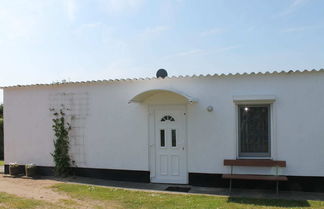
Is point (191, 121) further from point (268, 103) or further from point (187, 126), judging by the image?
point (268, 103)

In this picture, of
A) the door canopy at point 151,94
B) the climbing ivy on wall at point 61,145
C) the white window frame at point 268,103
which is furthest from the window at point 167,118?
the climbing ivy on wall at point 61,145

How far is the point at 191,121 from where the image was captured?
9.25 meters

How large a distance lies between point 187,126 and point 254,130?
1.95 meters

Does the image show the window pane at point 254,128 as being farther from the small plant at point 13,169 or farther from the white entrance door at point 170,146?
the small plant at point 13,169

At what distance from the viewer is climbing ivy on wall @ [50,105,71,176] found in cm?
1050

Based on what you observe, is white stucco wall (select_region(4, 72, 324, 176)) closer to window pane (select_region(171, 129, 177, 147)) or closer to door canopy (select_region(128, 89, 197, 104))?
door canopy (select_region(128, 89, 197, 104))

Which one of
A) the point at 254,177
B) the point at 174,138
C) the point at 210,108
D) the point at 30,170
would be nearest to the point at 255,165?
the point at 254,177

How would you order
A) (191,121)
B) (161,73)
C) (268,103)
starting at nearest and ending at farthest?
1. (268,103)
2. (191,121)
3. (161,73)

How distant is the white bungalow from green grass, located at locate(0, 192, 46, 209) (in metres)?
2.84

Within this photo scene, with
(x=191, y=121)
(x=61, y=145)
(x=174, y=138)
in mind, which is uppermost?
(x=191, y=121)

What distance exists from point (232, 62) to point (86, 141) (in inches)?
251

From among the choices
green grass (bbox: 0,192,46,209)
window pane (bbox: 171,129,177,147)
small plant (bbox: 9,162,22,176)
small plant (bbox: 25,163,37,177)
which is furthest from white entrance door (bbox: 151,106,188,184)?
small plant (bbox: 9,162,22,176)

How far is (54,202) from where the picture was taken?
7535 mm

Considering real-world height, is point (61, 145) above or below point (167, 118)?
below
